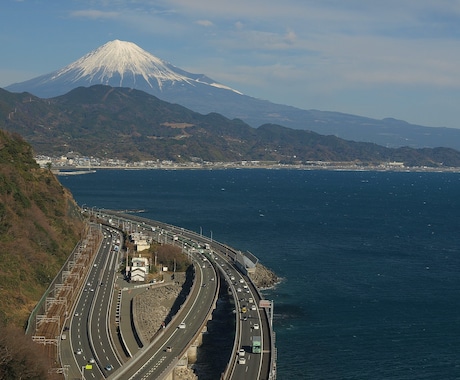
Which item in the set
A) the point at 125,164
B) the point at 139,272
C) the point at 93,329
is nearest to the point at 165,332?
the point at 93,329

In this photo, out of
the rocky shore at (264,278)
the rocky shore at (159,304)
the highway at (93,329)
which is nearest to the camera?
the highway at (93,329)

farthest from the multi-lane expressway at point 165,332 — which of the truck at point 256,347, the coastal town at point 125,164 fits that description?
the coastal town at point 125,164

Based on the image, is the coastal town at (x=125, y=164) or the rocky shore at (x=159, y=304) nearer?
the rocky shore at (x=159, y=304)

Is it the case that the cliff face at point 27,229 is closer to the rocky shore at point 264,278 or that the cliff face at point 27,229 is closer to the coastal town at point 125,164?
the rocky shore at point 264,278

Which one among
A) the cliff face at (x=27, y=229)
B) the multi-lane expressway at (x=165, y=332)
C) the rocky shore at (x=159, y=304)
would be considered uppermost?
the cliff face at (x=27, y=229)

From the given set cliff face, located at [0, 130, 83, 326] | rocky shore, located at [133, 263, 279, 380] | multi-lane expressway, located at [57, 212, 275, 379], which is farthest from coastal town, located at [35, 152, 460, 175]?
multi-lane expressway, located at [57, 212, 275, 379]

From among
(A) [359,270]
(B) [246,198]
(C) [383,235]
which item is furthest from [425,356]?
(B) [246,198]

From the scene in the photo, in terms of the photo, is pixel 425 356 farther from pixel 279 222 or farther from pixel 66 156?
pixel 66 156
